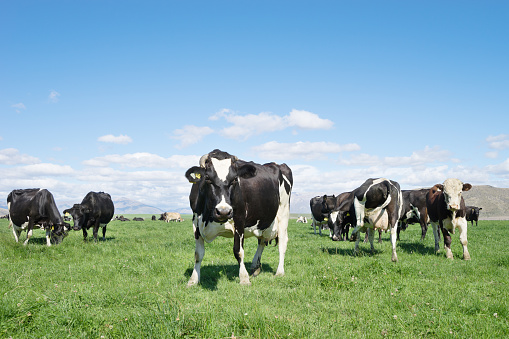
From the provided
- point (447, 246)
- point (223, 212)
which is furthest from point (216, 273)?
point (447, 246)

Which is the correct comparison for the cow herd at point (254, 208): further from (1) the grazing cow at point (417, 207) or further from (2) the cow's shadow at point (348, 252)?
(2) the cow's shadow at point (348, 252)

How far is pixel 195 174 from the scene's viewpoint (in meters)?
7.50

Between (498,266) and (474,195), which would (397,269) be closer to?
(498,266)

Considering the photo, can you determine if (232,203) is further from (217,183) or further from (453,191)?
(453,191)

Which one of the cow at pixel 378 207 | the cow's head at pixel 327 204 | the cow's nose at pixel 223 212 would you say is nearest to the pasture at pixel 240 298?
the cow's nose at pixel 223 212

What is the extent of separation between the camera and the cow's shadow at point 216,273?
26.4ft

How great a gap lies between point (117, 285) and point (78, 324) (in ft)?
8.86

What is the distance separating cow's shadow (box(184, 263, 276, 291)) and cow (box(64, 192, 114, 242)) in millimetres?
9565

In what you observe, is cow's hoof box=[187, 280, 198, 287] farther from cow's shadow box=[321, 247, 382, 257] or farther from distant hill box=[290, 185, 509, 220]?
distant hill box=[290, 185, 509, 220]

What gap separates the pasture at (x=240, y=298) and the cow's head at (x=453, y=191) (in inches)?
75.0

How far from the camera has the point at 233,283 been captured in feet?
26.1

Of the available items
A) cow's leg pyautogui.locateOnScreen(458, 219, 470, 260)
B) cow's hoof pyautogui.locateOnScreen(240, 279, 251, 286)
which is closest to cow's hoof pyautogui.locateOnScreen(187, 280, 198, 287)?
cow's hoof pyautogui.locateOnScreen(240, 279, 251, 286)

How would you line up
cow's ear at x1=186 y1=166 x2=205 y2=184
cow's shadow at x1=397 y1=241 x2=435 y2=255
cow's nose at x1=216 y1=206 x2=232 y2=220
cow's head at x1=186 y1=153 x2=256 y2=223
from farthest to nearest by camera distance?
cow's shadow at x1=397 y1=241 x2=435 y2=255 → cow's ear at x1=186 y1=166 x2=205 y2=184 → cow's head at x1=186 y1=153 x2=256 y2=223 → cow's nose at x1=216 y1=206 x2=232 y2=220

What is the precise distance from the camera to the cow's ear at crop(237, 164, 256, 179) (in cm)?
784
